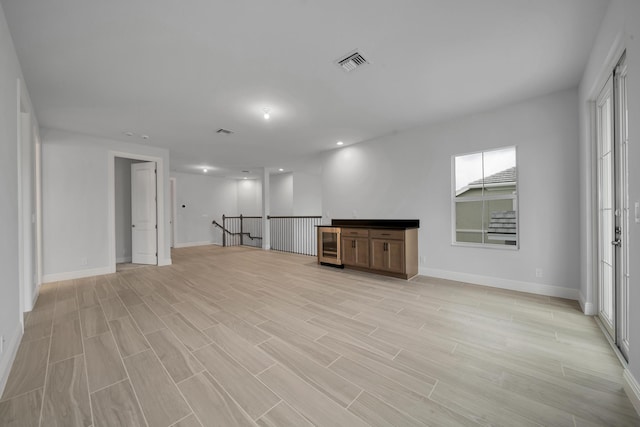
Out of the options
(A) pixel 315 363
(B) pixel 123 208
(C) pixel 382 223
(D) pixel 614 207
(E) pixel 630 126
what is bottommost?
(A) pixel 315 363

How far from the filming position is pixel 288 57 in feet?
8.00

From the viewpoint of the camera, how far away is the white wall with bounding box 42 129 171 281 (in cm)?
431

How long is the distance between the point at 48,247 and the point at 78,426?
450 centimetres

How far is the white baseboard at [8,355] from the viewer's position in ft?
5.50

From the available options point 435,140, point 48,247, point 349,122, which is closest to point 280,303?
point 349,122

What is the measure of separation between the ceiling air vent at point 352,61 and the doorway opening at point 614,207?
1.98 metres

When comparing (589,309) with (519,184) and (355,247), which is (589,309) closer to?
(519,184)

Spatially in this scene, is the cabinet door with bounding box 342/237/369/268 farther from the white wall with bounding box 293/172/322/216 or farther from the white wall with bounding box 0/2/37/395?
the white wall with bounding box 293/172/322/216

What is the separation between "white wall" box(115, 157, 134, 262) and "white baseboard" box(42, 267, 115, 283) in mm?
1503

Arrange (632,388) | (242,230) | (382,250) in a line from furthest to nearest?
(242,230) < (382,250) < (632,388)

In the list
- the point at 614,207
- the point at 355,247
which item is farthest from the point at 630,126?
the point at 355,247

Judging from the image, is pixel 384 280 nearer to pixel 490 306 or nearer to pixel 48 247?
pixel 490 306

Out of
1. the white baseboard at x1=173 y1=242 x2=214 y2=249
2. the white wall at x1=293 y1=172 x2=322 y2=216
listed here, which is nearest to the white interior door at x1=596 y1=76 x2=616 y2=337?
the white wall at x1=293 y1=172 x2=322 y2=216

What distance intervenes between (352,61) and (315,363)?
2.73 m
